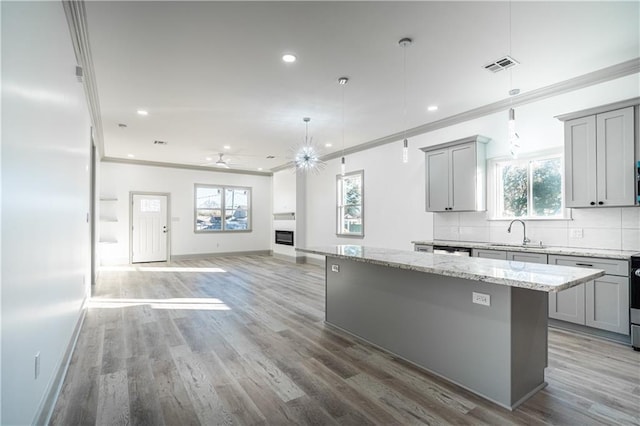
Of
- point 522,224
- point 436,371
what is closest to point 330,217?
point 522,224

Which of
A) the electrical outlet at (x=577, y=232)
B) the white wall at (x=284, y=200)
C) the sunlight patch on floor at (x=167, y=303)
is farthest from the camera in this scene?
the white wall at (x=284, y=200)

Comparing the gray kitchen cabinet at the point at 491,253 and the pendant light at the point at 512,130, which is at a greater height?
the pendant light at the point at 512,130

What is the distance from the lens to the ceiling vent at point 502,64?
3.32m

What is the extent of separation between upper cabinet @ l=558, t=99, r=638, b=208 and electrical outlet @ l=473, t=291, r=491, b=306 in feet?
7.84

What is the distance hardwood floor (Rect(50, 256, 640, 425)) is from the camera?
2.06 metres

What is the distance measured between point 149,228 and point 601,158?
9720mm

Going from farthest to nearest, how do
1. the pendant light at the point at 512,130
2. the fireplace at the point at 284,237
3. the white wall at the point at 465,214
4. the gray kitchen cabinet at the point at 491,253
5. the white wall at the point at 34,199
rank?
the fireplace at the point at 284,237 < the gray kitchen cabinet at the point at 491,253 < the white wall at the point at 465,214 < the pendant light at the point at 512,130 < the white wall at the point at 34,199

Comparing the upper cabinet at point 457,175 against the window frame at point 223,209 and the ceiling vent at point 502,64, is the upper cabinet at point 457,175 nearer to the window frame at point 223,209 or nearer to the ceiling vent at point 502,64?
the ceiling vent at point 502,64

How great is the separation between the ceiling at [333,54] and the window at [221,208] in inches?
182

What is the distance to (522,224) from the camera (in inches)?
172

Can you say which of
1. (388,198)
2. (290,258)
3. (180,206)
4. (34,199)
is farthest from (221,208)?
(34,199)

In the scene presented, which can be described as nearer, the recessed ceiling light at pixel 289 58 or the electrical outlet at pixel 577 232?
the recessed ceiling light at pixel 289 58

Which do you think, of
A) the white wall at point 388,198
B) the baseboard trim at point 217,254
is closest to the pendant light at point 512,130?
the white wall at point 388,198

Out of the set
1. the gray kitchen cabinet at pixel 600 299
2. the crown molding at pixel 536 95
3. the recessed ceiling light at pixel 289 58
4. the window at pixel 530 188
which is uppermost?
the recessed ceiling light at pixel 289 58
